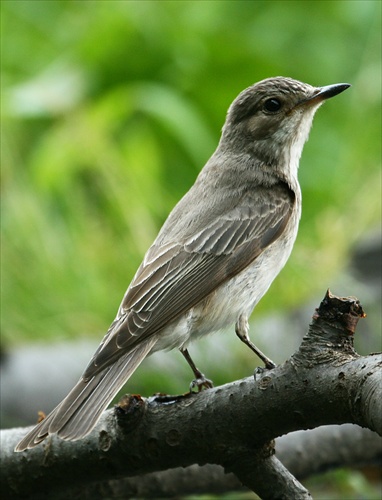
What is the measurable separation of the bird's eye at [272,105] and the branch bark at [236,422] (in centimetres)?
163

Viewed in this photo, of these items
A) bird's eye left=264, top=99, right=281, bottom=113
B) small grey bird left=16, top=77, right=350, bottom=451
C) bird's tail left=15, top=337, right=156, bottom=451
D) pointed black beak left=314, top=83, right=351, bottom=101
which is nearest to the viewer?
bird's tail left=15, top=337, right=156, bottom=451

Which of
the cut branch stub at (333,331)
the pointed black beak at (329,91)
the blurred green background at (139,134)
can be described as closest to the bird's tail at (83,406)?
the cut branch stub at (333,331)

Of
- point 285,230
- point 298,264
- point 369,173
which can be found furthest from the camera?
point 369,173

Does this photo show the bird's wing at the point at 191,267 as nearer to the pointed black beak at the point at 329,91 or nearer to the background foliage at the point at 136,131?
the pointed black beak at the point at 329,91

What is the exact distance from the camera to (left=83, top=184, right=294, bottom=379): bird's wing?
137 inches

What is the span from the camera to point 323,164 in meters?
5.79

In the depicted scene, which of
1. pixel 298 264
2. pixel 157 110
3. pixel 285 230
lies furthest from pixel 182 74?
pixel 285 230

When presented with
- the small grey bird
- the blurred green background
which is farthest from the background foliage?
the small grey bird

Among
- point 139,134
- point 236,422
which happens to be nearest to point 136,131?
point 139,134

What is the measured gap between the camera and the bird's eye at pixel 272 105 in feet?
14.3

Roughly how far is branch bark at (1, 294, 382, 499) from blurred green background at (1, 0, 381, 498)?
1.40 metres

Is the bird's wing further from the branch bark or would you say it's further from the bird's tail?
the branch bark

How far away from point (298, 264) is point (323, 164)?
1005 mm

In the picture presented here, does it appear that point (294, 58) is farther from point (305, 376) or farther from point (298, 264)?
point (305, 376)
